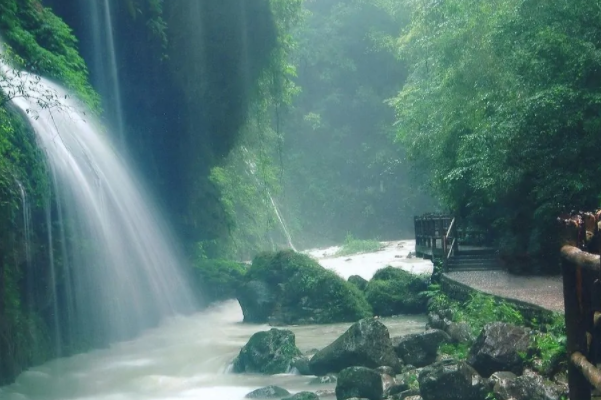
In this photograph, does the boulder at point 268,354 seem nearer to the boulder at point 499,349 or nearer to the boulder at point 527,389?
the boulder at point 499,349

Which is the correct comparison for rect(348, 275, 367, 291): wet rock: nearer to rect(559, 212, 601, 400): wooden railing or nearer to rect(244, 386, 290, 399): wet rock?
rect(244, 386, 290, 399): wet rock

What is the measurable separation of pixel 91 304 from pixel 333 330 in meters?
5.73

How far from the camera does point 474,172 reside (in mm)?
15727

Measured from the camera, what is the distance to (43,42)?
14055 millimetres

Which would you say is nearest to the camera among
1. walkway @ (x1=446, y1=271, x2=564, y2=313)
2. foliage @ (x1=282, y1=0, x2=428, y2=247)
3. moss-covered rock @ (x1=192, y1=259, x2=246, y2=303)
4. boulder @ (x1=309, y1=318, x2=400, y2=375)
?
boulder @ (x1=309, y1=318, x2=400, y2=375)

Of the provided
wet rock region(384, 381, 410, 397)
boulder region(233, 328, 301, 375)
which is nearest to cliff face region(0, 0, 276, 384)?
boulder region(233, 328, 301, 375)

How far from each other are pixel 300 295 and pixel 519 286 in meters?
6.33

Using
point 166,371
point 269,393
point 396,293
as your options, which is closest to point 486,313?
point 269,393

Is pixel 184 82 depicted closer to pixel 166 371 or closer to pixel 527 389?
pixel 166 371

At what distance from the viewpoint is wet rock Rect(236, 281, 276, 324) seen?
18.0 m

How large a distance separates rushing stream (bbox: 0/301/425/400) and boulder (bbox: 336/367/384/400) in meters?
1.18

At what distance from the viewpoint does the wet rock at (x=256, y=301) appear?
707 inches

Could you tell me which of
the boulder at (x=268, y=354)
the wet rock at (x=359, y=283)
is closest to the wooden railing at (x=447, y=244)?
the wet rock at (x=359, y=283)

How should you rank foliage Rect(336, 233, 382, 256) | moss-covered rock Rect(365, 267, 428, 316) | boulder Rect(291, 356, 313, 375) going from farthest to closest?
foliage Rect(336, 233, 382, 256) < moss-covered rock Rect(365, 267, 428, 316) < boulder Rect(291, 356, 313, 375)
